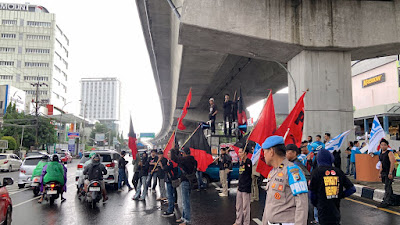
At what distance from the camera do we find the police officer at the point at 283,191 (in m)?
2.98

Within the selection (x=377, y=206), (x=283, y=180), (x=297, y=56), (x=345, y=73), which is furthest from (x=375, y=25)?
(x=283, y=180)

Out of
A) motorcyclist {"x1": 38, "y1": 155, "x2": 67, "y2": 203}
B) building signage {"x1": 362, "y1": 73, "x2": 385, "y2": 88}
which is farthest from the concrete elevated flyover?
building signage {"x1": 362, "y1": 73, "x2": 385, "y2": 88}

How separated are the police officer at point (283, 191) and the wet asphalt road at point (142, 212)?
4.43 metres

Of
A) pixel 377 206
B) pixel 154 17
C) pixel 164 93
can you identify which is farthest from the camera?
pixel 164 93

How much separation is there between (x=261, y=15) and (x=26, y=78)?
95.1 m

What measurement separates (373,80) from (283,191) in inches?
1946

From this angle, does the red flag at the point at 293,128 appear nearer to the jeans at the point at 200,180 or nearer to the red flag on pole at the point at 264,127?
the red flag on pole at the point at 264,127

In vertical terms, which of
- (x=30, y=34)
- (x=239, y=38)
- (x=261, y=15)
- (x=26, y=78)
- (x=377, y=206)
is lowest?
(x=377, y=206)

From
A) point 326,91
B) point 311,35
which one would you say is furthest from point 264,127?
point 311,35

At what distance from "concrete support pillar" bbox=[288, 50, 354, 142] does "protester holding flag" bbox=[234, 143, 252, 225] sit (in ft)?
19.7

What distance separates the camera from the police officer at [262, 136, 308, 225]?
9.77 ft

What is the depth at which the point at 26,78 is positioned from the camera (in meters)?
91.9

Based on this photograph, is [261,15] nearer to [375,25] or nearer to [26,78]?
[375,25]

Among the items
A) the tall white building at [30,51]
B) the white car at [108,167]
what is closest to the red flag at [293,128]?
the white car at [108,167]
